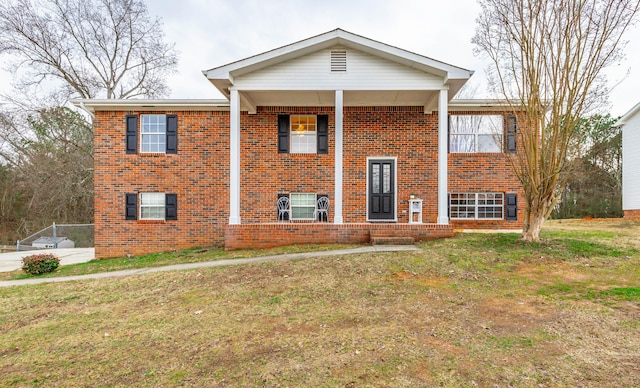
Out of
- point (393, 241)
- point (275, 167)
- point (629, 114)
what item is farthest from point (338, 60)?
point (629, 114)

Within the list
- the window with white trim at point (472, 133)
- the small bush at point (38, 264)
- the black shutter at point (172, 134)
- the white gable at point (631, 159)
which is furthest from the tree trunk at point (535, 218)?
the white gable at point (631, 159)

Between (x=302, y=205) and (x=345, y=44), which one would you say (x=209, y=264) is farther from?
(x=345, y=44)

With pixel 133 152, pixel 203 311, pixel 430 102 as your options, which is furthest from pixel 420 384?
pixel 133 152

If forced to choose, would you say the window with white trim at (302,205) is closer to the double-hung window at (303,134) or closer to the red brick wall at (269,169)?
the red brick wall at (269,169)

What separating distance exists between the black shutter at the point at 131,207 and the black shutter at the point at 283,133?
507 centimetres

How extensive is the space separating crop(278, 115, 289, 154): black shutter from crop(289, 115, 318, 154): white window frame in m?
0.15

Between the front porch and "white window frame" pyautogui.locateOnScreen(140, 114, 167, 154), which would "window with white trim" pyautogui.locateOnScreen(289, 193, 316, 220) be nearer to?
the front porch

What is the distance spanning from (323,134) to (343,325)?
25.2 ft

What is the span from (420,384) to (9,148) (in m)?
26.4

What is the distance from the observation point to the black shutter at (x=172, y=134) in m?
10.2

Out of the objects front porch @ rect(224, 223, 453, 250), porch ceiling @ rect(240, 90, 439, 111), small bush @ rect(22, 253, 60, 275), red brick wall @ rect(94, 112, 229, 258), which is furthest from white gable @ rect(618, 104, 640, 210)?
small bush @ rect(22, 253, 60, 275)

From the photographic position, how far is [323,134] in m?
10.4

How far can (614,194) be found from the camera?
20.8 m

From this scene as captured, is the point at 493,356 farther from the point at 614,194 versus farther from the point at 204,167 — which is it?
the point at 614,194
